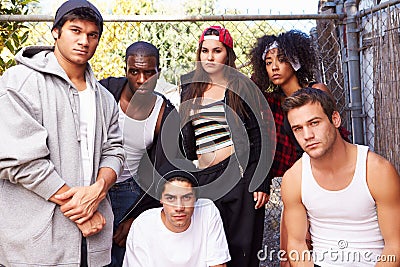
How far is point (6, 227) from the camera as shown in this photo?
7.41 feet

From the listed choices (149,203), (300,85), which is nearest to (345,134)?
(300,85)

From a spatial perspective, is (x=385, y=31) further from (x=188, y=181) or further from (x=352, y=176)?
(x=188, y=181)

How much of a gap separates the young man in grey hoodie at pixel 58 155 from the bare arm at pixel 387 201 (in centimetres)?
120

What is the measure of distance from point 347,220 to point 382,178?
0.87 ft

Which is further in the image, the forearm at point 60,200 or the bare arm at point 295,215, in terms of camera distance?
the bare arm at point 295,215

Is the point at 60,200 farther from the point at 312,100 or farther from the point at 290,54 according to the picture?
the point at 290,54

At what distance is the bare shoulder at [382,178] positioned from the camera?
2549 mm

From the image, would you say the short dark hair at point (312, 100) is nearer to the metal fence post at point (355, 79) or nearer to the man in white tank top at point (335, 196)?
the man in white tank top at point (335, 196)

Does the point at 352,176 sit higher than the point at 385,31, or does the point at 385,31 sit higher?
the point at 385,31

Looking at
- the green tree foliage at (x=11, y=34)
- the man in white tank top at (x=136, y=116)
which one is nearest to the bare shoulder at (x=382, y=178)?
the man in white tank top at (x=136, y=116)

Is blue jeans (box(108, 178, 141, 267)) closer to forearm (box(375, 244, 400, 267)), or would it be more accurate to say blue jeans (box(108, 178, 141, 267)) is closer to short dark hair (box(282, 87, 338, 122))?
short dark hair (box(282, 87, 338, 122))

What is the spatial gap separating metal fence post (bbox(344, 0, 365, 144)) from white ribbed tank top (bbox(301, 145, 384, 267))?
137cm

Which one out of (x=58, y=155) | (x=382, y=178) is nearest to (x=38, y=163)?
(x=58, y=155)

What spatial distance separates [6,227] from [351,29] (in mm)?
2788
